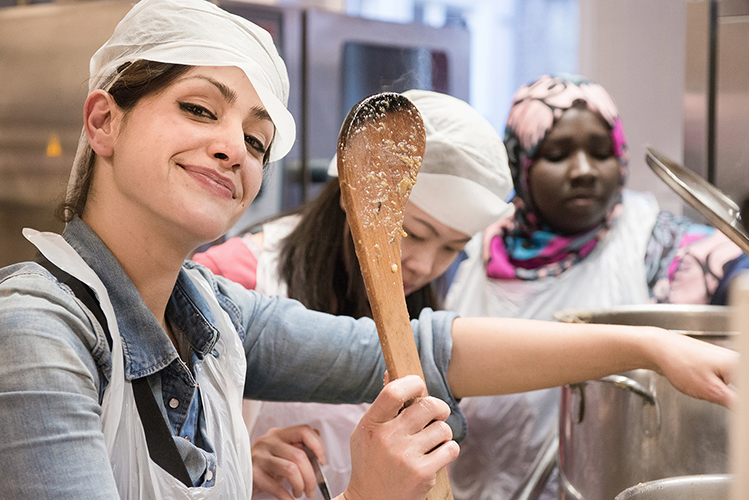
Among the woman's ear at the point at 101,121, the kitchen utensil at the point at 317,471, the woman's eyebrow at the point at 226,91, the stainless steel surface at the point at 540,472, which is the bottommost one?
the stainless steel surface at the point at 540,472

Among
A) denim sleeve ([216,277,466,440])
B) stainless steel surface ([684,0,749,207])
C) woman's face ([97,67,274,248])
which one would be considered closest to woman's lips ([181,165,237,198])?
woman's face ([97,67,274,248])

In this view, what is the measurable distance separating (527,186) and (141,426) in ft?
3.73

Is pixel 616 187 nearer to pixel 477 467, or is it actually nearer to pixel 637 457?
pixel 477 467

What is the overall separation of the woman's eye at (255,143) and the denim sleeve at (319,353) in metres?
0.20

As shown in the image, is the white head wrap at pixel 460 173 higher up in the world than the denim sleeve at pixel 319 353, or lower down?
higher up

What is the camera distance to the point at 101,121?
0.62 meters

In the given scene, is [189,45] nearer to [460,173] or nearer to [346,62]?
[460,173]

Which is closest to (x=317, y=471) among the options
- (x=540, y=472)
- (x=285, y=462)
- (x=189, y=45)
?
(x=285, y=462)

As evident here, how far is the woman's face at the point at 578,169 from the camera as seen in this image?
1458 mm

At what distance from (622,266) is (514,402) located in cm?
36

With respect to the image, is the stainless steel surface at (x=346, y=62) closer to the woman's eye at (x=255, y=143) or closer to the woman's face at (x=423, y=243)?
the woman's face at (x=423, y=243)

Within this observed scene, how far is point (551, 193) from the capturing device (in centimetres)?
148

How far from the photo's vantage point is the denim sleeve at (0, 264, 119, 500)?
462mm

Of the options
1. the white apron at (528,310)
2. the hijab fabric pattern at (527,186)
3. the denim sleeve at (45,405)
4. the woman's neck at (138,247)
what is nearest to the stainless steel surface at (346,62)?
the hijab fabric pattern at (527,186)
